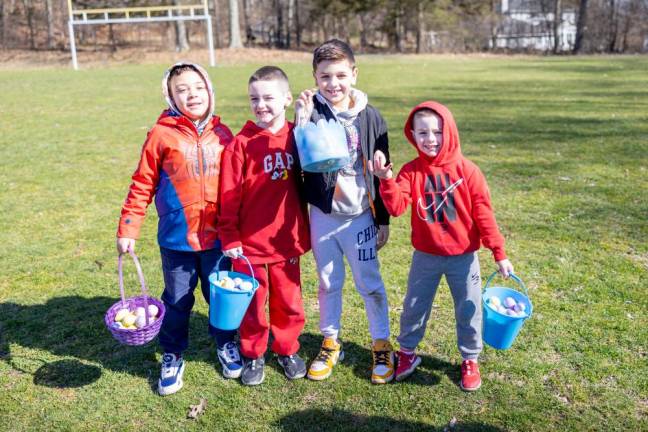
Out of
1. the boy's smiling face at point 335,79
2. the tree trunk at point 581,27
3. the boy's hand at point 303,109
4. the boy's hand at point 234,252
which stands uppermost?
the tree trunk at point 581,27

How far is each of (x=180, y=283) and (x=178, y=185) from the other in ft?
1.72

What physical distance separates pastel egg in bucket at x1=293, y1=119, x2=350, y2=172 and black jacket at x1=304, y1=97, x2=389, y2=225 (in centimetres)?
24

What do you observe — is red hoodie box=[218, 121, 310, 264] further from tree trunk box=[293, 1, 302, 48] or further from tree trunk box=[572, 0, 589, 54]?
tree trunk box=[293, 1, 302, 48]

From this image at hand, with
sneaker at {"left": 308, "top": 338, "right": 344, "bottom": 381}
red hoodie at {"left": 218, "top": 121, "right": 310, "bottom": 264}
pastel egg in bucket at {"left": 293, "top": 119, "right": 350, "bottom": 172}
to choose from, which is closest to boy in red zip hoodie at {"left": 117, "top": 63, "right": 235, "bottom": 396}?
red hoodie at {"left": 218, "top": 121, "right": 310, "bottom": 264}

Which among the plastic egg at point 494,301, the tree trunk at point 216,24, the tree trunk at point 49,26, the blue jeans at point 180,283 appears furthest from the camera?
the tree trunk at point 216,24

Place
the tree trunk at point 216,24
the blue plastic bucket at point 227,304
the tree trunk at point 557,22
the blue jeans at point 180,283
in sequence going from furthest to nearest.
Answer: the tree trunk at point 216,24
the tree trunk at point 557,22
the blue jeans at point 180,283
the blue plastic bucket at point 227,304

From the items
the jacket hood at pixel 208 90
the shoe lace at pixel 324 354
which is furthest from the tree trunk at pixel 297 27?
the shoe lace at pixel 324 354

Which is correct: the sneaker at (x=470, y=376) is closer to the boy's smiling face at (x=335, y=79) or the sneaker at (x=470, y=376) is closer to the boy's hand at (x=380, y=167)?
the boy's hand at (x=380, y=167)

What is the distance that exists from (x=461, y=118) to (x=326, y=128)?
8907 millimetres

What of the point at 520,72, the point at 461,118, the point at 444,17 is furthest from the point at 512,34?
the point at 461,118

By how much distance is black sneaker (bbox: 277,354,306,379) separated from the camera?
3119mm

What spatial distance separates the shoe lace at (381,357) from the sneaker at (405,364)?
7 centimetres

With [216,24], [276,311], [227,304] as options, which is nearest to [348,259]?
[276,311]

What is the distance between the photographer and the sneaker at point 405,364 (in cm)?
309
